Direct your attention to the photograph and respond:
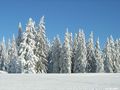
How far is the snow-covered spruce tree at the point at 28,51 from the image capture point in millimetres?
57594

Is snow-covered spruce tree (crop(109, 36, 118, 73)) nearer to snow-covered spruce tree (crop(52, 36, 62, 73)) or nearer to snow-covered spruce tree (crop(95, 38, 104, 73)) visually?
snow-covered spruce tree (crop(95, 38, 104, 73))

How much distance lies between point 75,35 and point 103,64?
39.2 feet

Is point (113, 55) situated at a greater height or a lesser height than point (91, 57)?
greater

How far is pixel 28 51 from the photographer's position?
194 feet

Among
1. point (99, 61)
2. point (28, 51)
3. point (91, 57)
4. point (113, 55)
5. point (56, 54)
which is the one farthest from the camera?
point (113, 55)

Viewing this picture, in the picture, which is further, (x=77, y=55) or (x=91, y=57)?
(x=91, y=57)

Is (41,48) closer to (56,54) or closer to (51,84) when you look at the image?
(56,54)

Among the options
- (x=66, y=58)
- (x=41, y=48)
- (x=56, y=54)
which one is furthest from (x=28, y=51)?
(x=56, y=54)

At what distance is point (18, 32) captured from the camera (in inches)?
3061

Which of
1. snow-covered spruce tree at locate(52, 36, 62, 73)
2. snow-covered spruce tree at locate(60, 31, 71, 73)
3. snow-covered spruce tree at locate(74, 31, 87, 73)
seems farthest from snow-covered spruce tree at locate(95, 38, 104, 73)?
snow-covered spruce tree at locate(52, 36, 62, 73)

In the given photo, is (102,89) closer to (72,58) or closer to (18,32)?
(18,32)

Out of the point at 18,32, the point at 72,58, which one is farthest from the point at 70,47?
the point at 18,32

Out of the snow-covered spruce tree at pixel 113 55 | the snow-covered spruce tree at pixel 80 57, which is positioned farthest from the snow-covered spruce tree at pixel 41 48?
the snow-covered spruce tree at pixel 113 55

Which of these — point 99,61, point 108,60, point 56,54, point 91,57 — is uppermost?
point 56,54
